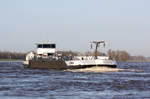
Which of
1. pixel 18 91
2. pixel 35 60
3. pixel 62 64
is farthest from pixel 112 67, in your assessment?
pixel 18 91

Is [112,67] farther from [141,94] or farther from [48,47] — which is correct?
[141,94]

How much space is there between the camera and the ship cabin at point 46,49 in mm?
114688

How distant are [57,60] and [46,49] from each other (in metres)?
12.1

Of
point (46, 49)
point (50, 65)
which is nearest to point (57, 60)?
point (50, 65)

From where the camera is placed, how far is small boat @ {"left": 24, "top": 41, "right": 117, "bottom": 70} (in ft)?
302

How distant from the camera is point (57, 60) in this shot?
342ft

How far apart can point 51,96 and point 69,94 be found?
2187 millimetres

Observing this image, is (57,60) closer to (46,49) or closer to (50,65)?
(50,65)

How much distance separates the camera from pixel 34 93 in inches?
1564

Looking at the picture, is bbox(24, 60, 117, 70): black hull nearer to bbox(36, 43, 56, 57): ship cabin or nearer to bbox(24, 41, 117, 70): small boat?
bbox(24, 41, 117, 70): small boat

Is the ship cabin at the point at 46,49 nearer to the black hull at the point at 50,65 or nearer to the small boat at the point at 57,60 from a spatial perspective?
the small boat at the point at 57,60

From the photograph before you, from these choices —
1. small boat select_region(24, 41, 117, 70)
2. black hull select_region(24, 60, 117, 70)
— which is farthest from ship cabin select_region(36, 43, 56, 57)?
black hull select_region(24, 60, 117, 70)

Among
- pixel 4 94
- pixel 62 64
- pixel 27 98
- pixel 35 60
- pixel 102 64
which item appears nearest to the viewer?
pixel 27 98

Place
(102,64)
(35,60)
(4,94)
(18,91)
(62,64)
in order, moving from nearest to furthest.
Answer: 1. (4,94)
2. (18,91)
3. (102,64)
4. (62,64)
5. (35,60)
